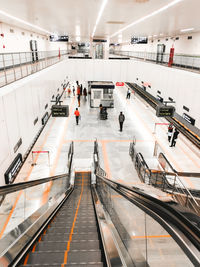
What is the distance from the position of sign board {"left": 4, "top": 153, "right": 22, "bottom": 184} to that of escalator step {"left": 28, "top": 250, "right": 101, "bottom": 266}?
148 inches

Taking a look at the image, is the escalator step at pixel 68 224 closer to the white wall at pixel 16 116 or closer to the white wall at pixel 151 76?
the white wall at pixel 16 116

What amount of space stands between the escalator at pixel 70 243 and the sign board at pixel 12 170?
192 centimetres

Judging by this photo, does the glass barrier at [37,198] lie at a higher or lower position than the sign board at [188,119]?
lower

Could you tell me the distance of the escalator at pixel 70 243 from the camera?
7.93 ft

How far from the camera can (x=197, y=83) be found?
11.2 m

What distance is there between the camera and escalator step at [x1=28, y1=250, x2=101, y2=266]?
7.87 feet

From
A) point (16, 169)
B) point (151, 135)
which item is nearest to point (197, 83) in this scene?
point (151, 135)

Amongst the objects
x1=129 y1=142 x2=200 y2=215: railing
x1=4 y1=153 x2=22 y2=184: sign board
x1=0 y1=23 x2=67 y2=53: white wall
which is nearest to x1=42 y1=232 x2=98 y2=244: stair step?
x1=129 y1=142 x2=200 y2=215: railing

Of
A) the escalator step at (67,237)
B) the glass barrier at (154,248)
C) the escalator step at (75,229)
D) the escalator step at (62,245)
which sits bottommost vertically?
the escalator step at (75,229)

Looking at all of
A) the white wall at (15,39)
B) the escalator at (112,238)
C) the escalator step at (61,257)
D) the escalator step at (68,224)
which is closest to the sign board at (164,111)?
the escalator at (112,238)

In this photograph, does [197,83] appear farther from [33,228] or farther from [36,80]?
[33,228]

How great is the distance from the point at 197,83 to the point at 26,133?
30.3ft

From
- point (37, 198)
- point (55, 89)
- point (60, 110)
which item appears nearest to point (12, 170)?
point (37, 198)

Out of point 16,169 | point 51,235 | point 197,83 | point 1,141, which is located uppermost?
point 197,83
